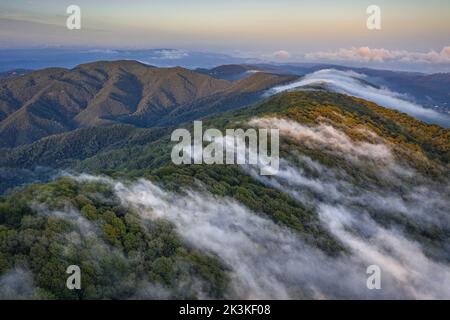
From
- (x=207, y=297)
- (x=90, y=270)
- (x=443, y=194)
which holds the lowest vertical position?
(x=443, y=194)

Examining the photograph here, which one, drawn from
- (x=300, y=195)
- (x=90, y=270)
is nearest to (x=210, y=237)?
(x=90, y=270)

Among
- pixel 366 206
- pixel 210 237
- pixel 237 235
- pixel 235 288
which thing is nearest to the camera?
pixel 235 288

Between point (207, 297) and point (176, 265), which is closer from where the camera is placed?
point (207, 297)

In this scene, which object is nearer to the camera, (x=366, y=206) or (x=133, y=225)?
(x=133, y=225)

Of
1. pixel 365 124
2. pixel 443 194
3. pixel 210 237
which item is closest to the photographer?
pixel 210 237

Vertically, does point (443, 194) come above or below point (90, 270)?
below
